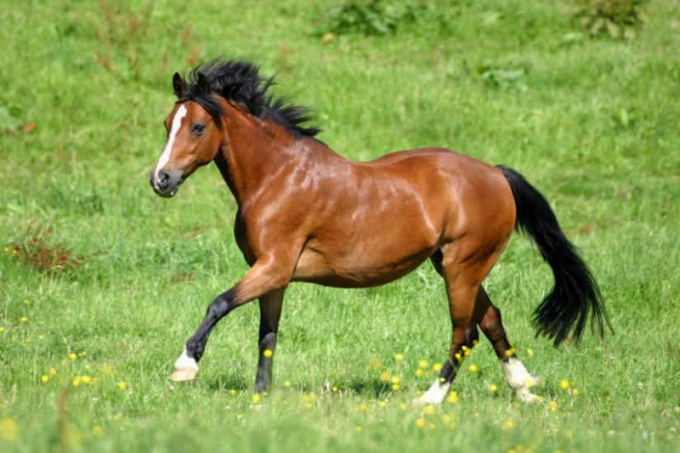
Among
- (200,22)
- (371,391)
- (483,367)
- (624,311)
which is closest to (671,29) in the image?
(200,22)

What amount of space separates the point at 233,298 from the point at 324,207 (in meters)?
0.85

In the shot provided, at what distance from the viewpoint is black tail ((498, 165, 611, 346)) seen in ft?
24.2

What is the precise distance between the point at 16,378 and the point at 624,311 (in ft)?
16.2

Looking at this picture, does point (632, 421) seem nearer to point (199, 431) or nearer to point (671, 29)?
point (199, 431)

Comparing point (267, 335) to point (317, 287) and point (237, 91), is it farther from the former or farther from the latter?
point (317, 287)

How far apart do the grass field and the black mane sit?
64.9 inches

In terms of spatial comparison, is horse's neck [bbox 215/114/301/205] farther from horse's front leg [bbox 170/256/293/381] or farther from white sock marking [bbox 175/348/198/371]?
white sock marking [bbox 175/348/198/371]

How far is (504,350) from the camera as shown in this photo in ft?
23.4

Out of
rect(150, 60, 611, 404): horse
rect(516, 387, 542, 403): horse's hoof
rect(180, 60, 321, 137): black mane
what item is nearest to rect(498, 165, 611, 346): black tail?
rect(150, 60, 611, 404): horse

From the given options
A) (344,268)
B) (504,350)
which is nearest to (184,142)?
(344,268)

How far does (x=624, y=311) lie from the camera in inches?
353

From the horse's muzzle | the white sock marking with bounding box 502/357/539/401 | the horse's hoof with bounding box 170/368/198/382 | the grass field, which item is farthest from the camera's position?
the white sock marking with bounding box 502/357/539/401

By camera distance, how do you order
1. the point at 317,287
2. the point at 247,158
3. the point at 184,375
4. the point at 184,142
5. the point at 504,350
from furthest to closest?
the point at 317,287 < the point at 504,350 < the point at 247,158 < the point at 184,142 < the point at 184,375

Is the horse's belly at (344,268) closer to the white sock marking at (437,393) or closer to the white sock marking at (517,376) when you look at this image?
the white sock marking at (437,393)
